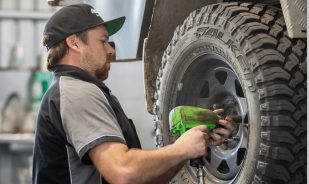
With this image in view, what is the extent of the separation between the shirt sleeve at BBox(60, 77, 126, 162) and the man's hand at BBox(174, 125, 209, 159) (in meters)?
0.20

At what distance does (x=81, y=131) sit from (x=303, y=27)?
0.83 m

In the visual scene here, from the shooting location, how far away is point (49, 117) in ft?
8.21

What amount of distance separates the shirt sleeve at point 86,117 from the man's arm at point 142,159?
30 mm

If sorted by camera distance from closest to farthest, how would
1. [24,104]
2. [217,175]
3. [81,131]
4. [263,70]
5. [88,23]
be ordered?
[81,131]
[263,70]
[88,23]
[217,175]
[24,104]

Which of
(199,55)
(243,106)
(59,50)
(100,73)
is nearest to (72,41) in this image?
(59,50)

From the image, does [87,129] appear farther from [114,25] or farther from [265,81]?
[114,25]

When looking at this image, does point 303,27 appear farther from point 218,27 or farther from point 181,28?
point 181,28

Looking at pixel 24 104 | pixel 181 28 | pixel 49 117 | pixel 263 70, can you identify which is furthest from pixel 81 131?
pixel 24 104

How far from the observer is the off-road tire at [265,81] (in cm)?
242

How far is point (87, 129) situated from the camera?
91.0 inches

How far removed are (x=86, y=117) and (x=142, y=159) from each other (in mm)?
236

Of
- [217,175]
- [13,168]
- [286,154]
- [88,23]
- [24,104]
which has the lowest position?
[13,168]

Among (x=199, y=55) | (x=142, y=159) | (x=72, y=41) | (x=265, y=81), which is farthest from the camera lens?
(x=199, y=55)

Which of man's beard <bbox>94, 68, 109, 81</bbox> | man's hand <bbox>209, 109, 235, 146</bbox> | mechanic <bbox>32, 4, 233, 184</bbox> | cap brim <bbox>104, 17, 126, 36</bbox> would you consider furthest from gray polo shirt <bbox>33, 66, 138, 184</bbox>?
cap brim <bbox>104, 17, 126, 36</bbox>
